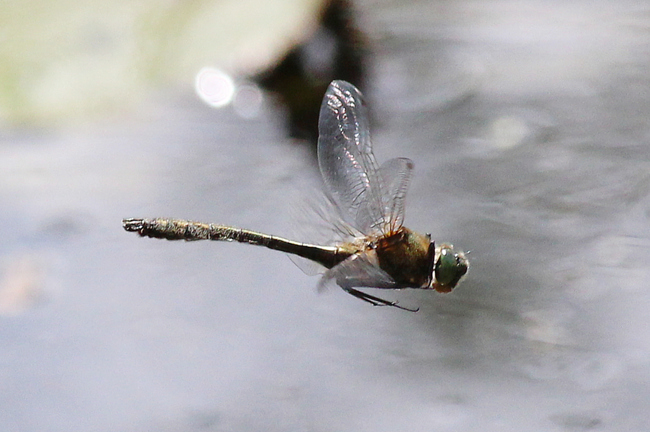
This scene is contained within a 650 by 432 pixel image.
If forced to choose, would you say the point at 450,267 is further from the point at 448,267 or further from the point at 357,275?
the point at 357,275

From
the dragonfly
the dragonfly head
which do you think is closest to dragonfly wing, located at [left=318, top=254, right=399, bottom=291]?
the dragonfly

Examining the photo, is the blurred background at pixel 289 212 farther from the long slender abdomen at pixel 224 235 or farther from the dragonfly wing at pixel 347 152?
the dragonfly wing at pixel 347 152

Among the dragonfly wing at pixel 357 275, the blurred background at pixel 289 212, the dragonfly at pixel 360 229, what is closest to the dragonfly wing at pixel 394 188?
the dragonfly at pixel 360 229

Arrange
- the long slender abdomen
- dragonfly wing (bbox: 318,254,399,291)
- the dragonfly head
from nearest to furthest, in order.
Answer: dragonfly wing (bbox: 318,254,399,291) → the dragonfly head → the long slender abdomen

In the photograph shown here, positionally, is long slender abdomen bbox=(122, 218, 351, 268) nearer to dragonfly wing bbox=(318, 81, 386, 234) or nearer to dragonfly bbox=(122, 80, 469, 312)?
dragonfly bbox=(122, 80, 469, 312)

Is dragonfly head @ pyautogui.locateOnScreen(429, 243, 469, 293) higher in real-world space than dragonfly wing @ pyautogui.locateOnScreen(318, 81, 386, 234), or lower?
lower

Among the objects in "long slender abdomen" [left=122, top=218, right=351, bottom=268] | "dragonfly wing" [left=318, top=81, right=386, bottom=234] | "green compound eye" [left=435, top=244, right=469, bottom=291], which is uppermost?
"dragonfly wing" [left=318, top=81, right=386, bottom=234]
